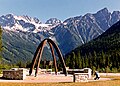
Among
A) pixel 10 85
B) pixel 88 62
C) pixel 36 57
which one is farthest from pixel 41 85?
pixel 88 62

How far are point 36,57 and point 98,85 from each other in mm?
25071

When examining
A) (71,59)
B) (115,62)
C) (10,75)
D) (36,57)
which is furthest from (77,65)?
(10,75)

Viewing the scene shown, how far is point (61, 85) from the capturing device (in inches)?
1350

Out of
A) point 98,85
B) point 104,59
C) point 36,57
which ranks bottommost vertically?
point 98,85

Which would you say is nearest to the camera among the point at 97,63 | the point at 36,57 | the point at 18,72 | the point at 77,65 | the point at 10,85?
the point at 10,85

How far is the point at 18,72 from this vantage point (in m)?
46.8

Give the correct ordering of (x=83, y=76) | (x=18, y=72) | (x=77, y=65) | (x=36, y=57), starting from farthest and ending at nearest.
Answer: (x=77, y=65) < (x=36, y=57) < (x=18, y=72) < (x=83, y=76)

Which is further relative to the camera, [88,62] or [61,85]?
[88,62]

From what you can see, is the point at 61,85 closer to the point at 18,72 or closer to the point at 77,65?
the point at 18,72

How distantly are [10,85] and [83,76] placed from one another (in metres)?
11.9

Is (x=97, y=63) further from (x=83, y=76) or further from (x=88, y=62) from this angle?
(x=83, y=76)

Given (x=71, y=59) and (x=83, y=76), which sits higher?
(x=71, y=59)

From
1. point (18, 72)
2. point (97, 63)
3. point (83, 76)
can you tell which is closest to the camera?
point (83, 76)

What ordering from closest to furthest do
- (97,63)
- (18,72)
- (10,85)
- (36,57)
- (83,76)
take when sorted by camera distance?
(10,85)
(83,76)
(18,72)
(36,57)
(97,63)
